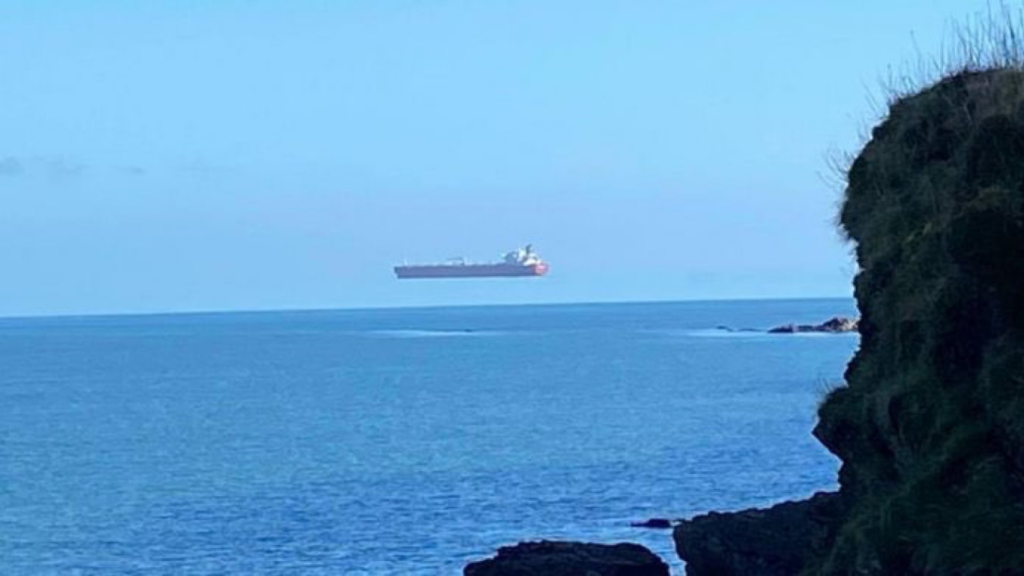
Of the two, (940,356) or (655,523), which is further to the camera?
(655,523)

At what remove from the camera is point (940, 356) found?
939 inches

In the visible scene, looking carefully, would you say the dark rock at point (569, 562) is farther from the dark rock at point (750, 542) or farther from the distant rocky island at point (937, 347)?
the distant rocky island at point (937, 347)

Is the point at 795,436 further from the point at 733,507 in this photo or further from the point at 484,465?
the point at 733,507

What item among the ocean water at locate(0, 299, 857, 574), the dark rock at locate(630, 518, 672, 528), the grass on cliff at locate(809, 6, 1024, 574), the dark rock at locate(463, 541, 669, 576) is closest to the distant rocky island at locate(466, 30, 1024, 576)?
the grass on cliff at locate(809, 6, 1024, 574)

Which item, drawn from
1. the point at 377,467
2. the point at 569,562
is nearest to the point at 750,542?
the point at 569,562

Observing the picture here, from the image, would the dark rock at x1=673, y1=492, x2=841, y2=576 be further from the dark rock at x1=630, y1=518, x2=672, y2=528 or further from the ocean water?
the dark rock at x1=630, y1=518, x2=672, y2=528

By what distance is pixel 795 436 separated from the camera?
84.3 metres

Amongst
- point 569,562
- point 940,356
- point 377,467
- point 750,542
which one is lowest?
point 377,467

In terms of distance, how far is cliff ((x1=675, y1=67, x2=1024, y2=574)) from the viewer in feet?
71.3

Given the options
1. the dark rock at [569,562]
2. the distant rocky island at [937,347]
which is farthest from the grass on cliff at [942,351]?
the dark rock at [569,562]

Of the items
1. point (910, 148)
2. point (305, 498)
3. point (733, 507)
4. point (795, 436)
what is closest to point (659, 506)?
point (733, 507)

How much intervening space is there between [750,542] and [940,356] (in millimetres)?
12029

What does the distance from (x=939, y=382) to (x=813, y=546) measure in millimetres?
6461

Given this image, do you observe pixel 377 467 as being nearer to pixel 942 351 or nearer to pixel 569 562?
pixel 569 562
